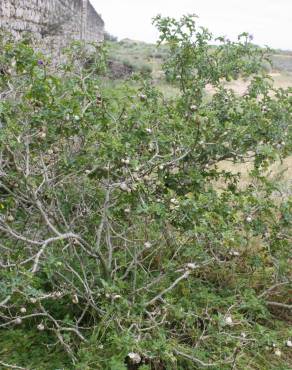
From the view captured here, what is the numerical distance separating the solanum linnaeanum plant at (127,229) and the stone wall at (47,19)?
192cm

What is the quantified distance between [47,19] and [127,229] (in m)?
5.97

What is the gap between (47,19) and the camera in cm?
807

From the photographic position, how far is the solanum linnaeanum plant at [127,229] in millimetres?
2645

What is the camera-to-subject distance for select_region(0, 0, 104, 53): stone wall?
6.02 meters

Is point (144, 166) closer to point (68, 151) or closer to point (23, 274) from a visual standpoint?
point (68, 151)

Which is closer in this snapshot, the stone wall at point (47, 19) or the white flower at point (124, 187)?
the white flower at point (124, 187)

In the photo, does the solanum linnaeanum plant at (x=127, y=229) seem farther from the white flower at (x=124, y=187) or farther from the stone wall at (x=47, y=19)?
the stone wall at (x=47, y=19)

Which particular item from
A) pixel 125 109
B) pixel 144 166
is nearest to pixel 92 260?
pixel 144 166

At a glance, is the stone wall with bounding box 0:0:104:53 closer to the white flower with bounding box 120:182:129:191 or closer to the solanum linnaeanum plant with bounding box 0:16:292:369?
the solanum linnaeanum plant with bounding box 0:16:292:369

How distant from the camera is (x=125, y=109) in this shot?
296cm

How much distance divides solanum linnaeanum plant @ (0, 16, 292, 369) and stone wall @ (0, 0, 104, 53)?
6.29 feet

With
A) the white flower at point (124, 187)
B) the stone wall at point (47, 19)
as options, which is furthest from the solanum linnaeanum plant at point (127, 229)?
the stone wall at point (47, 19)

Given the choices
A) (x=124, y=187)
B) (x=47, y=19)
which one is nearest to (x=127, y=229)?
(x=124, y=187)

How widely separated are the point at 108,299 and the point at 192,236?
0.54m
